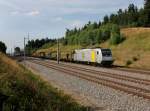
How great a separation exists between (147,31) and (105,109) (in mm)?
97235

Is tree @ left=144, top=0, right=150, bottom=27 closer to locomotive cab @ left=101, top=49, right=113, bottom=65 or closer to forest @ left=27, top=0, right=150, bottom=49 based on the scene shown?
forest @ left=27, top=0, right=150, bottom=49

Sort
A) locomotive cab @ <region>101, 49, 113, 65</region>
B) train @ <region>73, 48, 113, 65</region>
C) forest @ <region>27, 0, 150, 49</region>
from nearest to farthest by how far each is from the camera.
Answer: locomotive cab @ <region>101, 49, 113, 65</region> < train @ <region>73, 48, 113, 65</region> < forest @ <region>27, 0, 150, 49</region>

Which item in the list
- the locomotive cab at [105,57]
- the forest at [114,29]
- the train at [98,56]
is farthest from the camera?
the forest at [114,29]

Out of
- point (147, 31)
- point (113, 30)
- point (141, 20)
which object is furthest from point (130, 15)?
point (147, 31)

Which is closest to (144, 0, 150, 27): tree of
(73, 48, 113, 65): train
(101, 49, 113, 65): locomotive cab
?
(73, 48, 113, 65): train

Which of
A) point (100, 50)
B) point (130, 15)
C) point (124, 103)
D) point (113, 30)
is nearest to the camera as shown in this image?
point (124, 103)

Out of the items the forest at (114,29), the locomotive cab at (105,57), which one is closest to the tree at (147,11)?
the forest at (114,29)

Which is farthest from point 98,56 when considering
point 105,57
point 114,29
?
point 114,29

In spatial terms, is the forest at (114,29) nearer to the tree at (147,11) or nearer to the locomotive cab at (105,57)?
the tree at (147,11)

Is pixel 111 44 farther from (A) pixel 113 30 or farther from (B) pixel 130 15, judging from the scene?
(B) pixel 130 15

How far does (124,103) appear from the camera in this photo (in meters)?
16.8

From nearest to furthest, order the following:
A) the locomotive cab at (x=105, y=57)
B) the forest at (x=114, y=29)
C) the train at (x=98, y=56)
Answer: the locomotive cab at (x=105, y=57), the train at (x=98, y=56), the forest at (x=114, y=29)

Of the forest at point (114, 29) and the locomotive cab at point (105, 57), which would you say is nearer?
the locomotive cab at point (105, 57)

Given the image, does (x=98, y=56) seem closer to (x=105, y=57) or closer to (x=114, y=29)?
(x=105, y=57)
